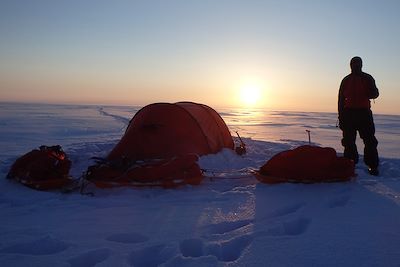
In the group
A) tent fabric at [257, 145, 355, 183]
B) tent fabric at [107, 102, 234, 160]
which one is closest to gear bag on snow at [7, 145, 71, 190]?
tent fabric at [107, 102, 234, 160]

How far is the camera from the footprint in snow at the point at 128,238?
10.3 ft

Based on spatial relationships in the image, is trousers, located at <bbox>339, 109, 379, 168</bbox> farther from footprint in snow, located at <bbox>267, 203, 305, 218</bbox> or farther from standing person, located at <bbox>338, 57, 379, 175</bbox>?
footprint in snow, located at <bbox>267, 203, 305, 218</bbox>

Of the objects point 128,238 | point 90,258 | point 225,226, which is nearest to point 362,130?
point 225,226

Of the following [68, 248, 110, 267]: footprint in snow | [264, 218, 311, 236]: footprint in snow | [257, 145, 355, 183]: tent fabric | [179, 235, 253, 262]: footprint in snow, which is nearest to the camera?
[68, 248, 110, 267]: footprint in snow

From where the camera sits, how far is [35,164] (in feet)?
16.4

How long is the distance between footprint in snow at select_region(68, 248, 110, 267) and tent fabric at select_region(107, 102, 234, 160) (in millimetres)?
3158

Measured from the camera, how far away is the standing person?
5945mm

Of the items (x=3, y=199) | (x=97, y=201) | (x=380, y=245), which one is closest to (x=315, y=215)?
(x=380, y=245)

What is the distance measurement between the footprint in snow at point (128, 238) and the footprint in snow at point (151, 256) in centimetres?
25

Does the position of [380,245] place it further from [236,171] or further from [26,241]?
[236,171]

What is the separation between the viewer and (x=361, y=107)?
6.04 m

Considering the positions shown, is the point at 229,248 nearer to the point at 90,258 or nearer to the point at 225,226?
the point at 225,226

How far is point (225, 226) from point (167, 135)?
3280 millimetres

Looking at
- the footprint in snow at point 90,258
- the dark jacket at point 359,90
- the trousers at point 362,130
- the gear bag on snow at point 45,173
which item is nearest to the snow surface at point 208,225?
the footprint in snow at point 90,258
